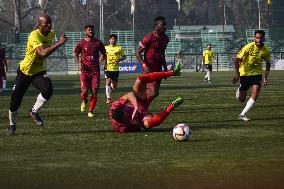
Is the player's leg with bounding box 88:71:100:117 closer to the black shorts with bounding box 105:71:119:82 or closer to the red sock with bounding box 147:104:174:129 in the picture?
the red sock with bounding box 147:104:174:129

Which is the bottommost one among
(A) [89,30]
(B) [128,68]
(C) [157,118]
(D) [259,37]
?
(B) [128,68]

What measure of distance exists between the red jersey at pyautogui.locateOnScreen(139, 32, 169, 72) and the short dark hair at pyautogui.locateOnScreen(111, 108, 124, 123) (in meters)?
3.26

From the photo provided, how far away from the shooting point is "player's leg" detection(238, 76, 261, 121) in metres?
18.0

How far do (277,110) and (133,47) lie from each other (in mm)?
52926

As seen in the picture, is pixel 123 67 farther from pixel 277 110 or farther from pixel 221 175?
pixel 221 175

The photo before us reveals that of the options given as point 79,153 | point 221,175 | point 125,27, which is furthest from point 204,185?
point 125,27

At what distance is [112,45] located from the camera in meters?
27.0

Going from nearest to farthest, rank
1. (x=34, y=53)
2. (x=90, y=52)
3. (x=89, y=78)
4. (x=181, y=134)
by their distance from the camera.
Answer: (x=181, y=134) → (x=34, y=53) → (x=89, y=78) → (x=90, y=52)

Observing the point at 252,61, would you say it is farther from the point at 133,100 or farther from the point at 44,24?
the point at 44,24

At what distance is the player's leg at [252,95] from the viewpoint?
59.1 feet

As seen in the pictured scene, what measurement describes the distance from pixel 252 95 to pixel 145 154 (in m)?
6.74

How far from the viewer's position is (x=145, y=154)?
1203 centimetres

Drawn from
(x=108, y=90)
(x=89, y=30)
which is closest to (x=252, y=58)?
(x=89, y=30)

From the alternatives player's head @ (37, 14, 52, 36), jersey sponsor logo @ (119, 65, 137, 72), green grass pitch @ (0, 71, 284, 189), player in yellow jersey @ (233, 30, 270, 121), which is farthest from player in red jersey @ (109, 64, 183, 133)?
jersey sponsor logo @ (119, 65, 137, 72)
